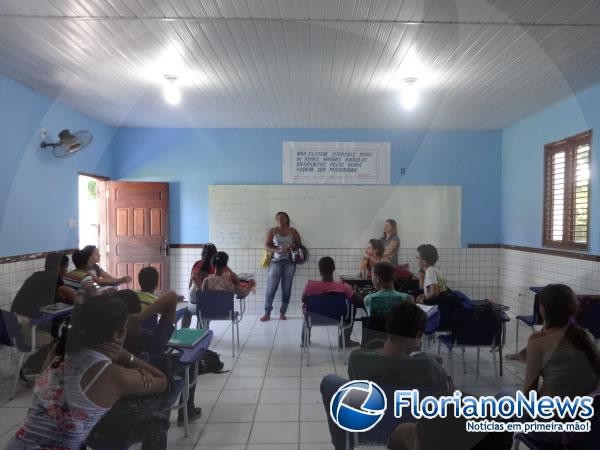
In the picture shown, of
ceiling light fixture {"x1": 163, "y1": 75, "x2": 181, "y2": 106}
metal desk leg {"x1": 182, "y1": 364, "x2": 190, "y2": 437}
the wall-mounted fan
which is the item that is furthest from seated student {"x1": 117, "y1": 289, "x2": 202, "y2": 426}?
the wall-mounted fan

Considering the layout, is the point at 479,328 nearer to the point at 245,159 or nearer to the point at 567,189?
the point at 567,189

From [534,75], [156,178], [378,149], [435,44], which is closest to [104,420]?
[435,44]

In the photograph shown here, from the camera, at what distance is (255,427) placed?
2.82 meters

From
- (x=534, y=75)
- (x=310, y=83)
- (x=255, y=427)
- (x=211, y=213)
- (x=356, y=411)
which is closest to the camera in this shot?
(x=356, y=411)

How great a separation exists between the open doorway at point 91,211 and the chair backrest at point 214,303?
2.66m

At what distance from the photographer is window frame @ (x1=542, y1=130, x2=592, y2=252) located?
14.2ft

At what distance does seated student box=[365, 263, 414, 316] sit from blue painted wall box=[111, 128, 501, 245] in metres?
3.06

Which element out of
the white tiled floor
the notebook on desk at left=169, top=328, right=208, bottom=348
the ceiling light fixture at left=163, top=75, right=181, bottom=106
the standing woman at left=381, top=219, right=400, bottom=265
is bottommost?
the white tiled floor

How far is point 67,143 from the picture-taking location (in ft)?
14.8

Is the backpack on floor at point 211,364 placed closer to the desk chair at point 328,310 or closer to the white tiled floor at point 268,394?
→ the white tiled floor at point 268,394

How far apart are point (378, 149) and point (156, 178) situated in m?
3.34

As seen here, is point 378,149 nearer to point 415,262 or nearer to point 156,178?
point 415,262

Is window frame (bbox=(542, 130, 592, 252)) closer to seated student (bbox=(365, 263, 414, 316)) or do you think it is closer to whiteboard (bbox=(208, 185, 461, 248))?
whiteboard (bbox=(208, 185, 461, 248))

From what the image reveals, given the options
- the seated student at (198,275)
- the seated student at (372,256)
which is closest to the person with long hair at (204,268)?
the seated student at (198,275)
